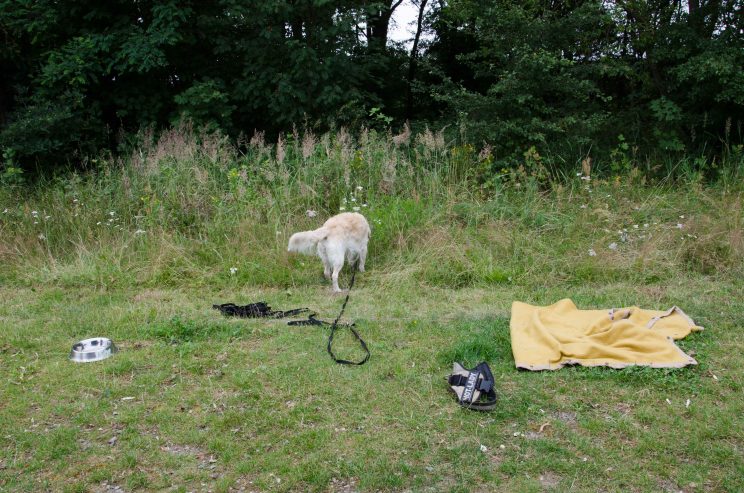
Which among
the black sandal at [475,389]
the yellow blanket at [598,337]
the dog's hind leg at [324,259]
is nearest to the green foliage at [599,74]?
the dog's hind leg at [324,259]

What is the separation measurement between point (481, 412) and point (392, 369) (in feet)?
2.78

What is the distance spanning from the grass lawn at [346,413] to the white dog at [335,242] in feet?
→ 3.63

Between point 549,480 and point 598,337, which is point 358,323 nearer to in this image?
point 598,337

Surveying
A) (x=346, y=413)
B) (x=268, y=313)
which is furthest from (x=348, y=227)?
(x=346, y=413)

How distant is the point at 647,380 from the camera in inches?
156

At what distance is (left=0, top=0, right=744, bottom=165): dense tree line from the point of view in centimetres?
964

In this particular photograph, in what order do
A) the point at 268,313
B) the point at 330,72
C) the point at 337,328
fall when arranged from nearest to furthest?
the point at 337,328, the point at 268,313, the point at 330,72

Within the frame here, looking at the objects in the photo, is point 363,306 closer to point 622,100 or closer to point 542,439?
point 542,439

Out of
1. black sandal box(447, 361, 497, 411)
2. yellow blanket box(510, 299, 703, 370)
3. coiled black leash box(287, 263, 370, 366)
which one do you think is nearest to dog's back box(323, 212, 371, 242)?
coiled black leash box(287, 263, 370, 366)

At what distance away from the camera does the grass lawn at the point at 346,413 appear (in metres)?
3.07

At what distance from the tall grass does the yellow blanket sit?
1.37 meters

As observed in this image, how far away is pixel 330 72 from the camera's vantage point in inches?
431

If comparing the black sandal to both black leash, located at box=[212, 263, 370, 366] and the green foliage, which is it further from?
the green foliage

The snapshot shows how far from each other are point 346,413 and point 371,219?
13.3ft
